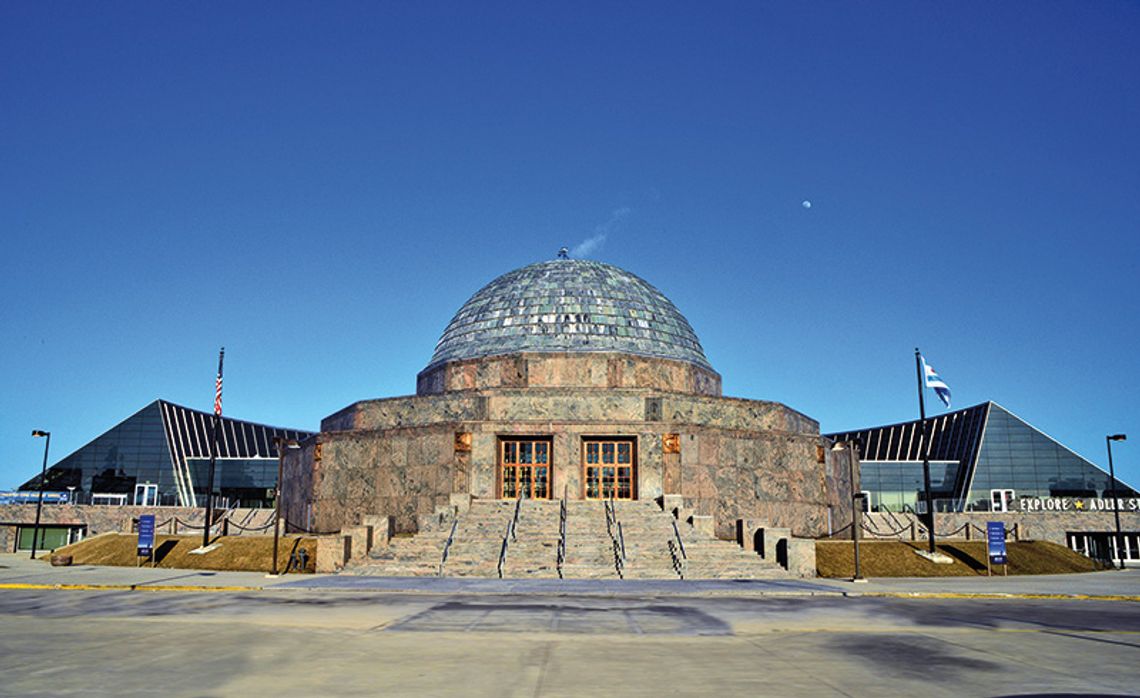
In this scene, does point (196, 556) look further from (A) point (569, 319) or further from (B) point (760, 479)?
(B) point (760, 479)

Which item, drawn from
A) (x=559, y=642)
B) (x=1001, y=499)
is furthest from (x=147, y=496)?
(x=1001, y=499)

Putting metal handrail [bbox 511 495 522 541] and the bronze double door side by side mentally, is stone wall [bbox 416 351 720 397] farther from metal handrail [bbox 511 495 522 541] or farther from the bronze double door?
metal handrail [bbox 511 495 522 541]

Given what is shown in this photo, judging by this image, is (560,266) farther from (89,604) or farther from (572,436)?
(89,604)

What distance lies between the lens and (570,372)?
25844mm

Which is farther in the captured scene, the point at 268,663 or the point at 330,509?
the point at 330,509

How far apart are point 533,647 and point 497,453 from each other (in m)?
14.7

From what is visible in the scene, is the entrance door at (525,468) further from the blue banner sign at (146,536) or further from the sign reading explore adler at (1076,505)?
the sign reading explore adler at (1076,505)

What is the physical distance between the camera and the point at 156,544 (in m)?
20.9

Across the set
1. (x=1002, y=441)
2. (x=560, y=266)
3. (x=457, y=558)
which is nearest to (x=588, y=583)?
(x=457, y=558)

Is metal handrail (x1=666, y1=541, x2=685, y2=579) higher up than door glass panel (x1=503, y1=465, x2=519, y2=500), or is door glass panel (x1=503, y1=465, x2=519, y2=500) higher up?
door glass panel (x1=503, y1=465, x2=519, y2=500)

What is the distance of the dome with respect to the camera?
27625 mm

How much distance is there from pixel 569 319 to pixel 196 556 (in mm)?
13191

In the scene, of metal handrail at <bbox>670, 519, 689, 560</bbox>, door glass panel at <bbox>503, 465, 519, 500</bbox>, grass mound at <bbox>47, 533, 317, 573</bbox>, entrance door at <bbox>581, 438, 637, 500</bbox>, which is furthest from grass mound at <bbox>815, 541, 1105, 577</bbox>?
grass mound at <bbox>47, 533, 317, 573</bbox>

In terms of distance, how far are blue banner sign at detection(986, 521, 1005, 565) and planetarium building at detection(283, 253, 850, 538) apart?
17.6 feet
